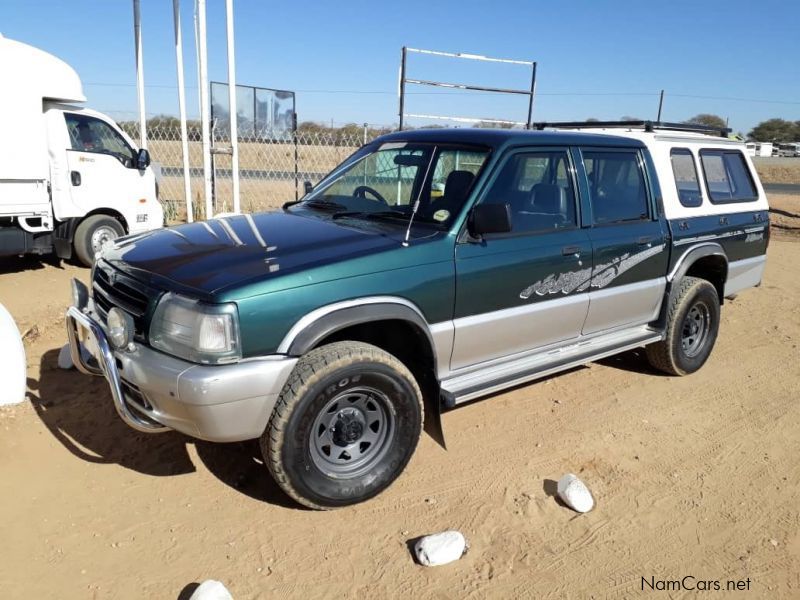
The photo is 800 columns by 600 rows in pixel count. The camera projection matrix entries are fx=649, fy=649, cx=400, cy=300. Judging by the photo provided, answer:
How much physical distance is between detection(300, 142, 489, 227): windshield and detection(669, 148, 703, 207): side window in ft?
6.69

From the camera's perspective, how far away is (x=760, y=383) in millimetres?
5406

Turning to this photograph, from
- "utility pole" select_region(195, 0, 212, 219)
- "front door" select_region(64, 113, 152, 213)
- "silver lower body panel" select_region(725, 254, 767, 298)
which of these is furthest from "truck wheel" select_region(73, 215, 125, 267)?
"silver lower body panel" select_region(725, 254, 767, 298)

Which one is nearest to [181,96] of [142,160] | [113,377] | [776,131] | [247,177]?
[142,160]

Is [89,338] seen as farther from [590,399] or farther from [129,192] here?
[129,192]

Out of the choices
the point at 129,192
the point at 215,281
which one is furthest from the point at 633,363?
the point at 129,192

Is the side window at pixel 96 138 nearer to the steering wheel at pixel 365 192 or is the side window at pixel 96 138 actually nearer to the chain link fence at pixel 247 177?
the chain link fence at pixel 247 177

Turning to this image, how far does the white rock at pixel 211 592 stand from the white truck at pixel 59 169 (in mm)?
6678

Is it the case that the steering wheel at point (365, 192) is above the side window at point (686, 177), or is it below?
below

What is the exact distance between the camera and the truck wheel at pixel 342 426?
310 cm

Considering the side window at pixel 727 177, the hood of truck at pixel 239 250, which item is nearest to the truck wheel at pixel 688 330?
the side window at pixel 727 177

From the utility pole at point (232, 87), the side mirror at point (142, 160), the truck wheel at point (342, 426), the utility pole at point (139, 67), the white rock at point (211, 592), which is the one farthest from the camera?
the utility pole at point (139, 67)

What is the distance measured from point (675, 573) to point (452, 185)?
237 cm

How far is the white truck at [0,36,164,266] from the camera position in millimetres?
7695

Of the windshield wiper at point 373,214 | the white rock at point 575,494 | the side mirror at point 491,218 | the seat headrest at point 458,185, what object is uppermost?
the seat headrest at point 458,185
